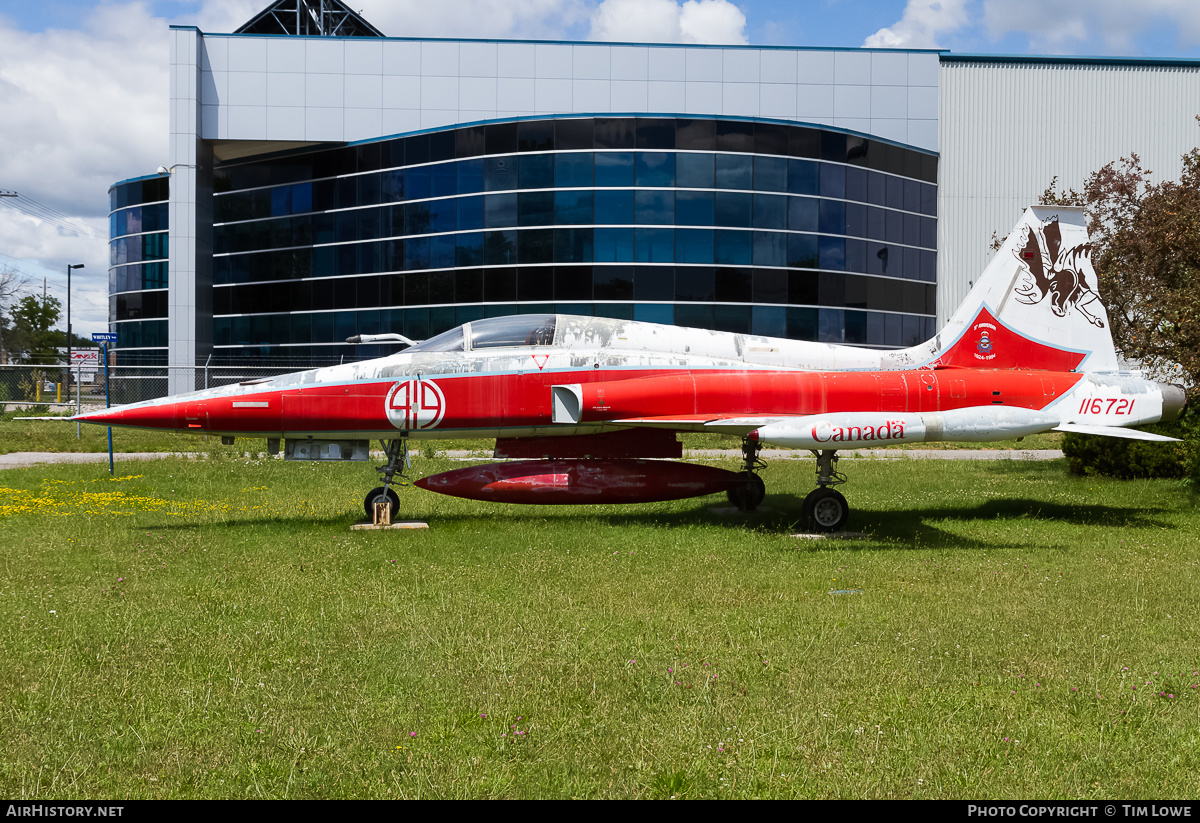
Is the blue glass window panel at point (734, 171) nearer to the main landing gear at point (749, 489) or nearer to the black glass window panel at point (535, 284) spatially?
the black glass window panel at point (535, 284)

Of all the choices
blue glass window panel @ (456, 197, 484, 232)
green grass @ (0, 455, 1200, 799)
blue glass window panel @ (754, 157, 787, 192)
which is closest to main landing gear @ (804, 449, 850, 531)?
green grass @ (0, 455, 1200, 799)

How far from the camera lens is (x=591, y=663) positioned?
19.3 ft

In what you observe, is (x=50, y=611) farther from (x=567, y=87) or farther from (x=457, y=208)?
(x=567, y=87)

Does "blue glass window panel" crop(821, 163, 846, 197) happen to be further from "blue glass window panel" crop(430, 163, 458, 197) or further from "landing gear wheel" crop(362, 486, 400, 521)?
"landing gear wheel" crop(362, 486, 400, 521)

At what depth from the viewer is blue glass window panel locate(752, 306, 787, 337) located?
37.6 meters

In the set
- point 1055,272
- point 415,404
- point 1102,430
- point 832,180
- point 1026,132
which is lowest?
point 1102,430

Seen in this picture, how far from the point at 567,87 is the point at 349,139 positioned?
34.7 feet

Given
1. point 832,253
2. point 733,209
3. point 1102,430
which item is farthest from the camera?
point 832,253

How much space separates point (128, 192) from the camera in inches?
1925

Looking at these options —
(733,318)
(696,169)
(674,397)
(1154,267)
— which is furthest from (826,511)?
(696,169)

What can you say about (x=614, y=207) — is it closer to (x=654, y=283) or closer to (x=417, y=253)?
(x=654, y=283)

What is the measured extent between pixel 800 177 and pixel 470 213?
15.0 meters

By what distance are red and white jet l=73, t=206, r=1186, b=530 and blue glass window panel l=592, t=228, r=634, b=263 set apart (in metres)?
24.1

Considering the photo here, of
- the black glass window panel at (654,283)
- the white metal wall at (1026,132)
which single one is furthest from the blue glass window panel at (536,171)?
the white metal wall at (1026,132)
